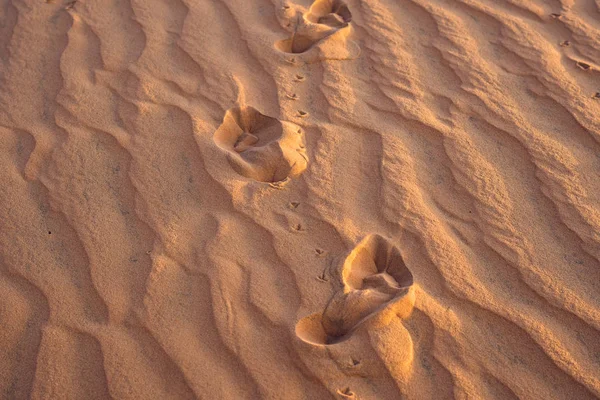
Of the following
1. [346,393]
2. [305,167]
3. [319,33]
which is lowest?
[346,393]

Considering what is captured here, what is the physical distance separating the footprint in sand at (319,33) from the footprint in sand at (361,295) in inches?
41.9

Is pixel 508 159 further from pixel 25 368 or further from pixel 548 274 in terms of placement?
pixel 25 368

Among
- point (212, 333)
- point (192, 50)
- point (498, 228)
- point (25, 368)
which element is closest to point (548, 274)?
point (498, 228)

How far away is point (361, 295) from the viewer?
5.64 ft

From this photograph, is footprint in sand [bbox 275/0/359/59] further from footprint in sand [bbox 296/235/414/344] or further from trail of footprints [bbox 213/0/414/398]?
footprint in sand [bbox 296/235/414/344]

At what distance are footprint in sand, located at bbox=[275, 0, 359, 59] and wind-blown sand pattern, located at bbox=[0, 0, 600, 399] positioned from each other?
10 millimetres

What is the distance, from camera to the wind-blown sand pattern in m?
1.63

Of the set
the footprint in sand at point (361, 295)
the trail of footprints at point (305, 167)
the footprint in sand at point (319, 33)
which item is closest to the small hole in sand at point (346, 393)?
the trail of footprints at point (305, 167)

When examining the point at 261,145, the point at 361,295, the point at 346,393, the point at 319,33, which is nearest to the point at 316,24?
the point at 319,33

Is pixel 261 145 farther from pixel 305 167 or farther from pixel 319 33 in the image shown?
pixel 319 33

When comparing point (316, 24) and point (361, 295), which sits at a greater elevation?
point (316, 24)

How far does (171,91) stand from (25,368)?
1194 mm

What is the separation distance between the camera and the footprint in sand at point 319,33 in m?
2.61

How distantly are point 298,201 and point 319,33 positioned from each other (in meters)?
1.01
